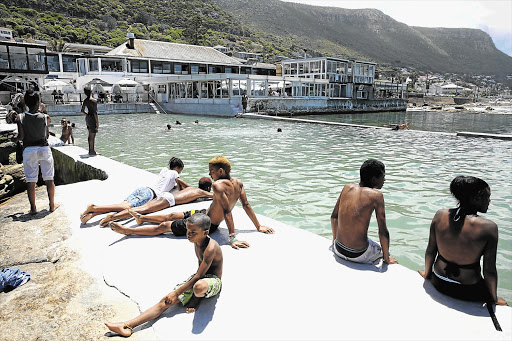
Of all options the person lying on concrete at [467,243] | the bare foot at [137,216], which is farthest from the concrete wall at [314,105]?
the person lying on concrete at [467,243]

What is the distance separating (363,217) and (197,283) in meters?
1.58

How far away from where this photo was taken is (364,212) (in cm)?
325

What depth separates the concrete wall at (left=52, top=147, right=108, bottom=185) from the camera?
793 cm

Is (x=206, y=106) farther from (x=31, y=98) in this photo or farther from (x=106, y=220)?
(x=106, y=220)

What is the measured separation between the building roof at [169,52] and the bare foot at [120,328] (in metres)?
45.5

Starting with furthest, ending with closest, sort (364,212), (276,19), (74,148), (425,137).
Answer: (276,19) < (425,137) < (74,148) < (364,212)

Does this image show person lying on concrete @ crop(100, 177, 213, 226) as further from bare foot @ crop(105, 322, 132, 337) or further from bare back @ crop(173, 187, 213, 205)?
bare foot @ crop(105, 322, 132, 337)

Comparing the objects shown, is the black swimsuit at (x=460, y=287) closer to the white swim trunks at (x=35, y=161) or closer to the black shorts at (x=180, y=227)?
the black shorts at (x=180, y=227)

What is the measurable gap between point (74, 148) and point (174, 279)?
348 inches

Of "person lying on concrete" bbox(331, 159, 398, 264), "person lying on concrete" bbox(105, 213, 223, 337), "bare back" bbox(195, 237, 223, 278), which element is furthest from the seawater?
"person lying on concrete" bbox(105, 213, 223, 337)

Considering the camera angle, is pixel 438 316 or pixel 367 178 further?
pixel 367 178

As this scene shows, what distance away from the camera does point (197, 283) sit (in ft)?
8.88

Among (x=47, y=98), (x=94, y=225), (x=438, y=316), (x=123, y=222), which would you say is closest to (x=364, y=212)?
(x=438, y=316)

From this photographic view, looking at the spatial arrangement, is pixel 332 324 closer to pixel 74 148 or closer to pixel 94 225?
pixel 94 225
